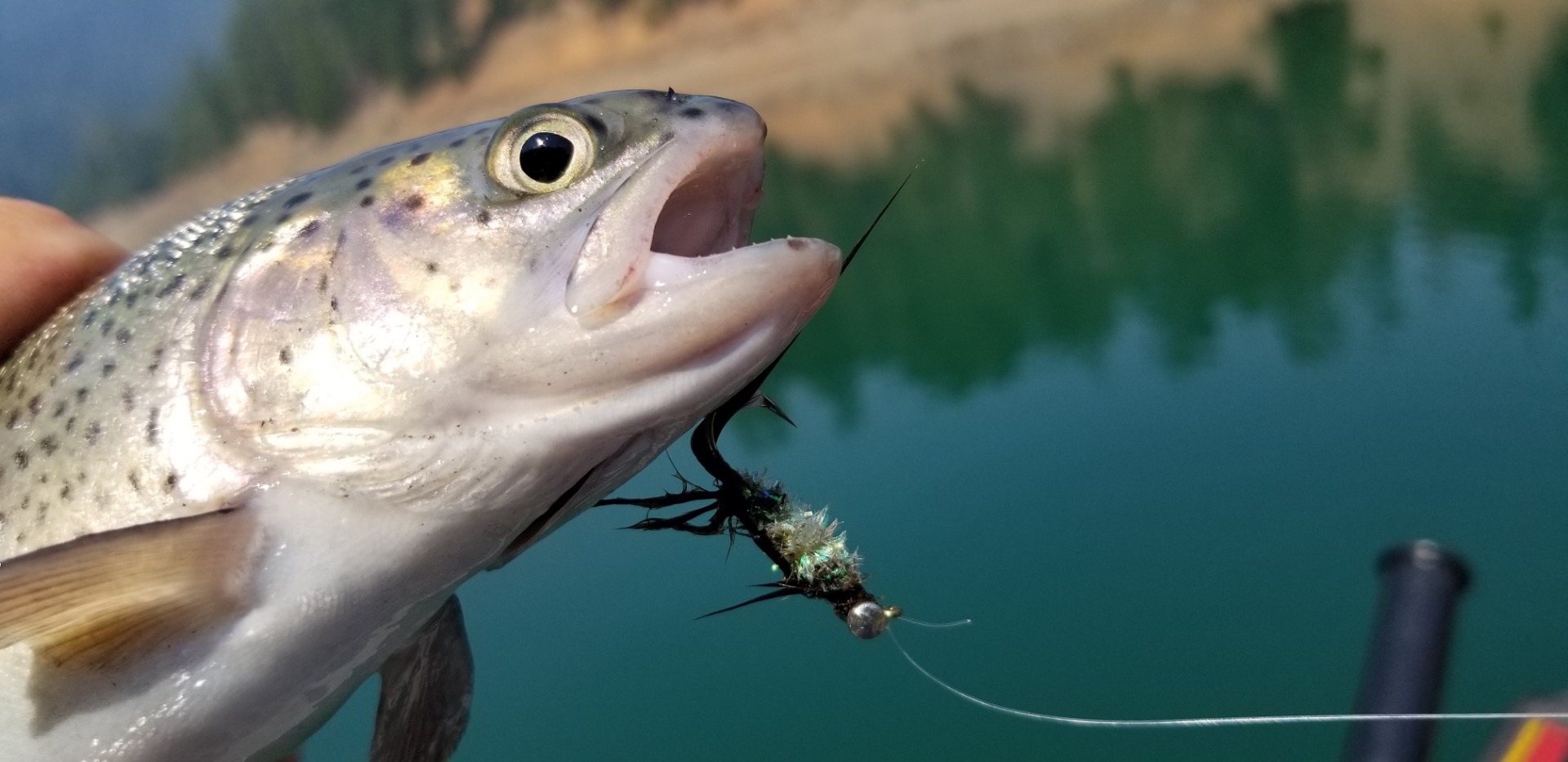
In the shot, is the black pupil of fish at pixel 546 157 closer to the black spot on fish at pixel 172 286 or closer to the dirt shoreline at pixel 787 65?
the black spot on fish at pixel 172 286

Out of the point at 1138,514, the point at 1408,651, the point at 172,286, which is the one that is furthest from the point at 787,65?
the point at 172,286

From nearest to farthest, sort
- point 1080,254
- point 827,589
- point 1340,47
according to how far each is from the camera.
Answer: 1. point 827,589
2. point 1080,254
3. point 1340,47

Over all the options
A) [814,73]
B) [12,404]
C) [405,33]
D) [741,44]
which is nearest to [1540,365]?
[12,404]

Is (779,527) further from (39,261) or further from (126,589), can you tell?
(39,261)

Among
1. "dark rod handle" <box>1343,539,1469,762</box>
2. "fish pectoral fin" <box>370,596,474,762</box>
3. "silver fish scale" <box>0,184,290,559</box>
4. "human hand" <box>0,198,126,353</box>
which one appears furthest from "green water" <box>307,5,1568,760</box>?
"silver fish scale" <box>0,184,290,559</box>

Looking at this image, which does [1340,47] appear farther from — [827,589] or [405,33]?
[405,33]

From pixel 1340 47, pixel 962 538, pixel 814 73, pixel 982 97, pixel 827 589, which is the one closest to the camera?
pixel 827 589

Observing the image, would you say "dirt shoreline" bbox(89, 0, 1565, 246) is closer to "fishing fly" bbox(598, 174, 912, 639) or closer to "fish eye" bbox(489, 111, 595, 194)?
"fishing fly" bbox(598, 174, 912, 639)
